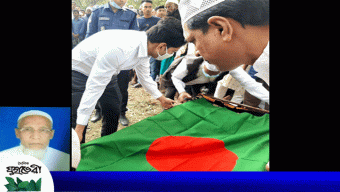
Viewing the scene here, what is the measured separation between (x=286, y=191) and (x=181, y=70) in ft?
3.16

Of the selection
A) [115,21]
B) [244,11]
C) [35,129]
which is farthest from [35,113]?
[244,11]

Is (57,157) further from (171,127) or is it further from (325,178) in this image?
(325,178)

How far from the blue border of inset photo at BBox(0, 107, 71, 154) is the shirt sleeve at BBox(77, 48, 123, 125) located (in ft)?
0.30

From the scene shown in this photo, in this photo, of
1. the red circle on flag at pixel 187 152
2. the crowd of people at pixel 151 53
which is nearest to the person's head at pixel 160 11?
the crowd of people at pixel 151 53

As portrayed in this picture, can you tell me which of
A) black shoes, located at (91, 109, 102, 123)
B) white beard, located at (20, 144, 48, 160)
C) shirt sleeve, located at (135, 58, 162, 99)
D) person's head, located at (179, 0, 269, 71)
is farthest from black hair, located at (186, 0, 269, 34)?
white beard, located at (20, 144, 48, 160)

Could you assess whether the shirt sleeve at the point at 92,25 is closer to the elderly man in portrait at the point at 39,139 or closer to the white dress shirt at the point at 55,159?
the elderly man in portrait at the point at 39,139

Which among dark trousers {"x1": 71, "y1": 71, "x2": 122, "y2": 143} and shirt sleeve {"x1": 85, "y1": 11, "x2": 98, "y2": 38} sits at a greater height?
shirt sleeve {"x1": 85, "y1": 11, "x2": 98, "y2": 38}

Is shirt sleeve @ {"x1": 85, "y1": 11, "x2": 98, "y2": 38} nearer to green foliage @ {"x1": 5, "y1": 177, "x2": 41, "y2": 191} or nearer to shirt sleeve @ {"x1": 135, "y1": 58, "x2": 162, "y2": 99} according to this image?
shirt sleeve @ {"x1": 135, "y1": 58, "x2": 162, "y2": 99}

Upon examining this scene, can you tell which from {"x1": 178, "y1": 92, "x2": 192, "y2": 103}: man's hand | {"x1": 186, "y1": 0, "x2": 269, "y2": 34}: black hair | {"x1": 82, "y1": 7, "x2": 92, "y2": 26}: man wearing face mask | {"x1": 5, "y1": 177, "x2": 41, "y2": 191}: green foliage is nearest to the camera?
{"x1": 5, "y1": 177, "x2": 41, "y2": 191}: green foliage

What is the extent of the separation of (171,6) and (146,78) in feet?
1.61

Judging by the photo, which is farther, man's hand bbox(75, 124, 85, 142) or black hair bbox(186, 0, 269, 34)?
man's hand bbox(75, 124, 85, 142)

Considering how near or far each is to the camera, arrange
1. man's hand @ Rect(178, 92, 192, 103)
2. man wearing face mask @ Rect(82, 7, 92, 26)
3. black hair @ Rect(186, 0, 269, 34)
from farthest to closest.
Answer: man's hand @ Rect(178, 92, 192, 103)
man wearing face mask @ Rect(82, 7, 92, 26)
black hair @ Rect(186, 0, 269, 34)

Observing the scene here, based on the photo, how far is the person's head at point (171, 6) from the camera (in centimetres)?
170

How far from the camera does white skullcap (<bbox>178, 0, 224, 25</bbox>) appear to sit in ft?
5.34
